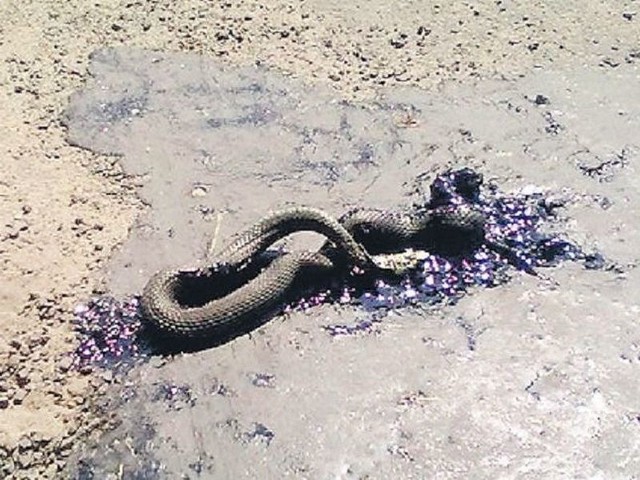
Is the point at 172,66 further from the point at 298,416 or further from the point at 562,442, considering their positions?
the point at 562,442

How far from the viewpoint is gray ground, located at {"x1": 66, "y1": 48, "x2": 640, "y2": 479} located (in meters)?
4.05

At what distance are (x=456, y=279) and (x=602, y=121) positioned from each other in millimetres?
1802

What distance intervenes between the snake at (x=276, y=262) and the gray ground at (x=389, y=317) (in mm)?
157

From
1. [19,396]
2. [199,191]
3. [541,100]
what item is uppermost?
[541,100]

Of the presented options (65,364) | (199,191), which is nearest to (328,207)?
(199,191)

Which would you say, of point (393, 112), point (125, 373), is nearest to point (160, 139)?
point (393, 112)

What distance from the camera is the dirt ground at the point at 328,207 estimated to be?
4094 mm

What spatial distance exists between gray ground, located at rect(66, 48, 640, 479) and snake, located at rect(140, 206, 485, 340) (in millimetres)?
157

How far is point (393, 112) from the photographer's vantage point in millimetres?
6133

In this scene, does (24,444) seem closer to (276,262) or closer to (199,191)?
(276,262)

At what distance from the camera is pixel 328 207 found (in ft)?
17.7

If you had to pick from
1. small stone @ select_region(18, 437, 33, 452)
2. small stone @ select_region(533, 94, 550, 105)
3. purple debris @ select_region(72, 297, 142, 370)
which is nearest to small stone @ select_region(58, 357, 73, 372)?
purple debris @ select_region(72, 297, 142, 370)

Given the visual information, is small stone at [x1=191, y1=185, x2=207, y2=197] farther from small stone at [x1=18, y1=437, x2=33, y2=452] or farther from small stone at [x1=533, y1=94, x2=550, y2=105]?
small stone at [x1=533, y1=94, x2=550, y2=105]

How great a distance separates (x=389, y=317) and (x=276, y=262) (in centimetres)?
64
